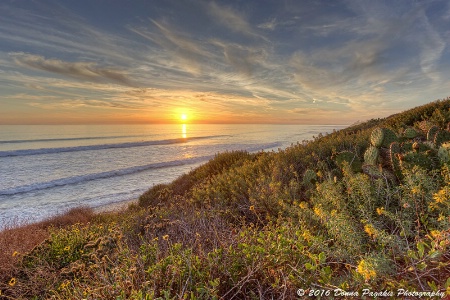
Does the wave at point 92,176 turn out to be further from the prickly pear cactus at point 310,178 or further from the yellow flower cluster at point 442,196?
the yellow flower cluster at point 442,196

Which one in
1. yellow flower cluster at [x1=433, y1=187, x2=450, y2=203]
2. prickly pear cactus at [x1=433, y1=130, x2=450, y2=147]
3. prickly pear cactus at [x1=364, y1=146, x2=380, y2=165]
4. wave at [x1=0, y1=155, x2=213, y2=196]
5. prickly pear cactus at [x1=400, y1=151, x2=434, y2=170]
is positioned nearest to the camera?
yellow flower cluster at [x1=433, y1=187, x2=450, y2=203]

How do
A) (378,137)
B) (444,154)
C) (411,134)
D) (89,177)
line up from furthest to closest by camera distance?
(89,177) → (411,134) → (378,137) → (444,154)

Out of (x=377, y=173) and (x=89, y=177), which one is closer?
(x=377, y=173)

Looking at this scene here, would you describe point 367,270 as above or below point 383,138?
below

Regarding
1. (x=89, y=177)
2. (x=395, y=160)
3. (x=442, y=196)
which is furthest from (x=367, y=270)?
(x=89, y=177)

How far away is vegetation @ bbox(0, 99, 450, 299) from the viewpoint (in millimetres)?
2219

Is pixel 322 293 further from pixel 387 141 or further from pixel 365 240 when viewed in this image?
pixel 387 141

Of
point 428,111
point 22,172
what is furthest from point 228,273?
point 22,172

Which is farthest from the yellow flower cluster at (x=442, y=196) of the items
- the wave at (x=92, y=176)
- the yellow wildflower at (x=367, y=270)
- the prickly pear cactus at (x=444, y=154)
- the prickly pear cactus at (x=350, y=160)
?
the wave at (x=92, y=176)

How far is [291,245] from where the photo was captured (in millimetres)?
3008

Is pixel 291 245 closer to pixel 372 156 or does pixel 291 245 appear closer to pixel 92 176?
pixel 372 156

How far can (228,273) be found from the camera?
2584 mm

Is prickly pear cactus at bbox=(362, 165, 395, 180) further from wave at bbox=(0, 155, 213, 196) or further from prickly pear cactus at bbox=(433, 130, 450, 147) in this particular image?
wave at bbox=(0, 155, 213, 196)

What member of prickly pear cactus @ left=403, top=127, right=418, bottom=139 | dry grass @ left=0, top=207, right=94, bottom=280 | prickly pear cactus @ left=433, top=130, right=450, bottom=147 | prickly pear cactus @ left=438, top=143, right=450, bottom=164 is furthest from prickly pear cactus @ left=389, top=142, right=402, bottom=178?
dry grass @ left=0, top=207, right=94, bottom=280
